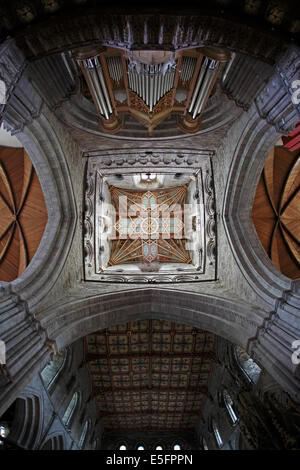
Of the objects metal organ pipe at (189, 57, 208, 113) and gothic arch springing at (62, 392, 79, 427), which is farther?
gothic arch springing at (62, 392, 79, 427)

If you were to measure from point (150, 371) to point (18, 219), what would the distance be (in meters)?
9.57

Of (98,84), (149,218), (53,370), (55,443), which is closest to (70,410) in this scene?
(55,443)

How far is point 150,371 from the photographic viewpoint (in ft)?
42.8

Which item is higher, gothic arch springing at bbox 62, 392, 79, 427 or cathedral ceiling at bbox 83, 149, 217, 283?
cathedral ceiling at bbox 83, 149, 217, 283

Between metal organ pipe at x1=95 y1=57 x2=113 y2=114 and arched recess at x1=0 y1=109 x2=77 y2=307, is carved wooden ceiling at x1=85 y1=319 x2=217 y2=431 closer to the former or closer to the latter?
arched recess at x1=0 y1=109 x2=77 y2=307

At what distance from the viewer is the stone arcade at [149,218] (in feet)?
14.3

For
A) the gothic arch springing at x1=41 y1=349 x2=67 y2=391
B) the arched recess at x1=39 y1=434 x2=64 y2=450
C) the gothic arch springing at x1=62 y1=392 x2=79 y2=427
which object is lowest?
the arched recess at x1=39 y1=434 x2=64 y2=450

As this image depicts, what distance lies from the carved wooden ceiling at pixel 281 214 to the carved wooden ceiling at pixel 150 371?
4.65 m

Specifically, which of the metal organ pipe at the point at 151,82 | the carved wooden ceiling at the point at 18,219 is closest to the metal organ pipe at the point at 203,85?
the metal organ pipe at the point at 151,82

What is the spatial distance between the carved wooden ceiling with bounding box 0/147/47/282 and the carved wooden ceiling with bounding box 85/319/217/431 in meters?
4.54

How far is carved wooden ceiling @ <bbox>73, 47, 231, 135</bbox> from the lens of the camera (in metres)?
6.02

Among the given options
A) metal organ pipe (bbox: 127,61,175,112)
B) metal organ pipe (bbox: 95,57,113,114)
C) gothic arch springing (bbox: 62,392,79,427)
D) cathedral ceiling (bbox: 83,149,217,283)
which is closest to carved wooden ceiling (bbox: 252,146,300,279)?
cathedral ceiling (bbox: 83,149,217,283)

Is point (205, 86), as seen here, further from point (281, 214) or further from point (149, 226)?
point (149, 226)
